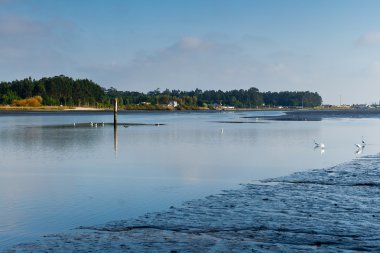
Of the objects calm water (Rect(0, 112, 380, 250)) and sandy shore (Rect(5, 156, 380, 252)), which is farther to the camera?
calm water (Rect(0, 112, 380, 250))

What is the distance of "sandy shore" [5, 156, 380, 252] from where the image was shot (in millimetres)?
9164

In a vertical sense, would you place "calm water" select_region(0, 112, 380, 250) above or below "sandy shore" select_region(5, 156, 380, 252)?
below

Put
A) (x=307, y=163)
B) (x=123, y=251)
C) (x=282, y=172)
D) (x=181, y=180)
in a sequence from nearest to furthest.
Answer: (x=123, y=251) → (x=181, y=180) → (x=282, y=172) → (x=307, y=163)

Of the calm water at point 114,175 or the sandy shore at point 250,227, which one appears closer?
the sandy shore at point 250,227

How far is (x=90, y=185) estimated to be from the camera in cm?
1680

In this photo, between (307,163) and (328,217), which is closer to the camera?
(328,217)

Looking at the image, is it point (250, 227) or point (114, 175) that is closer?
point (250, 227)

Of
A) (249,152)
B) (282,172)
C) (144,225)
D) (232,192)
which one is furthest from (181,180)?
(249,152)

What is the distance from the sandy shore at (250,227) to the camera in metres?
9.16

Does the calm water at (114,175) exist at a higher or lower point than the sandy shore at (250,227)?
lower

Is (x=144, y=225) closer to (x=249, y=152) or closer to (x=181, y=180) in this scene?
(x=181, y=180)

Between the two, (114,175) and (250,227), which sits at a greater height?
(250,227)

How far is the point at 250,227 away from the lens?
35.0 ft

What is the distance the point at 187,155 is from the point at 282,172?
25.6 ft
